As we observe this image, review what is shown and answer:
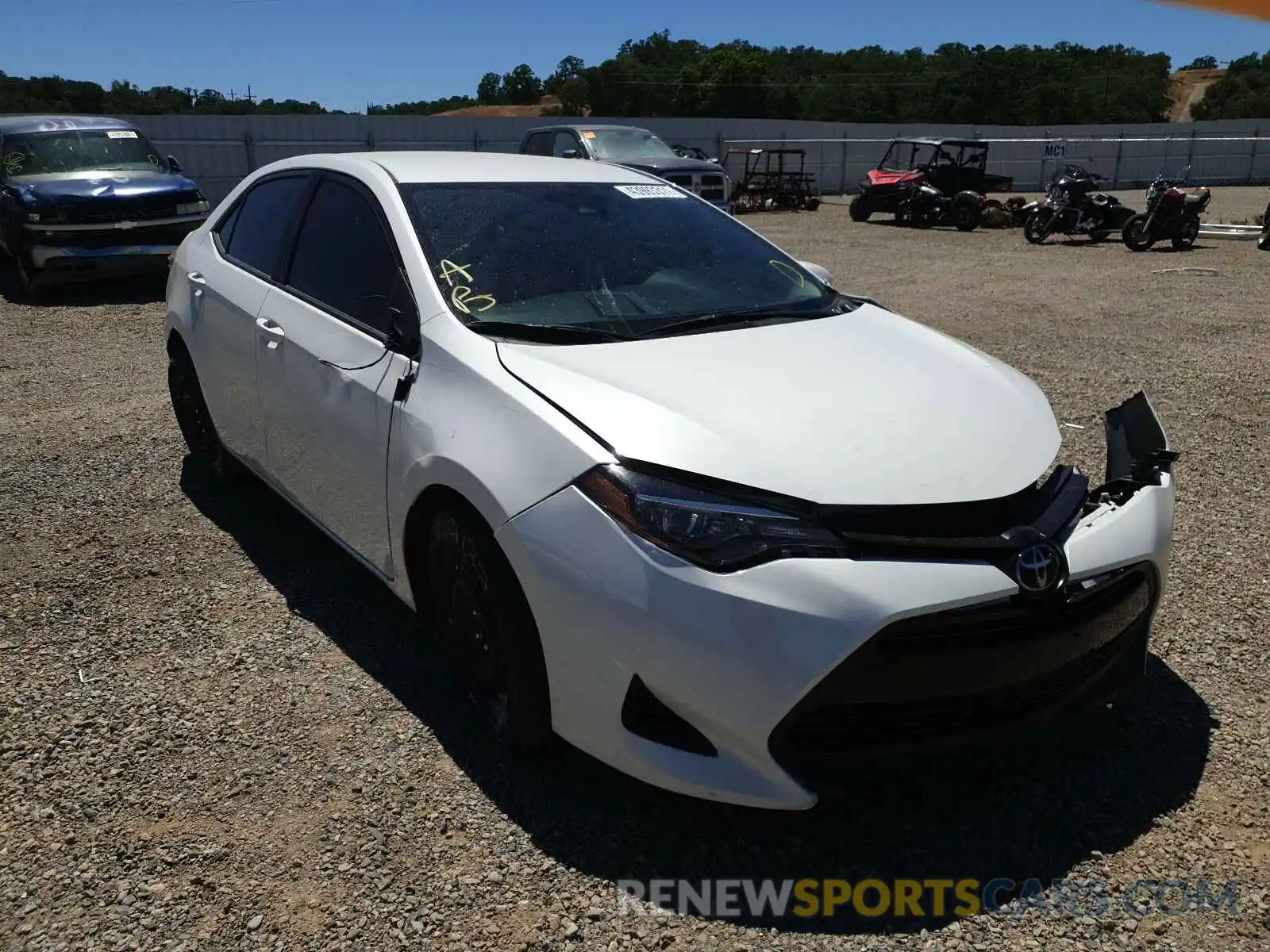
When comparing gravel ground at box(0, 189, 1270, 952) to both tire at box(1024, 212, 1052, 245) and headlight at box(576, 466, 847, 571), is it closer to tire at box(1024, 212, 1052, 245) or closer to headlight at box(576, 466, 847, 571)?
headlight at box(576, 466, 847, 571)

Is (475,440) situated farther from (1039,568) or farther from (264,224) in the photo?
(264,224)

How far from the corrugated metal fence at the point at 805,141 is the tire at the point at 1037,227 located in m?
10.2

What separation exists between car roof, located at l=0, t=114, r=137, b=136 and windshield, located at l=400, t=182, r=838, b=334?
32.9ft

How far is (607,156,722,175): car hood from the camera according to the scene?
622 inches

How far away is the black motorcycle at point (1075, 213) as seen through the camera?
16422mm

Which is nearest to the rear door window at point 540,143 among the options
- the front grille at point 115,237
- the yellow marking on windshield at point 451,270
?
the front grille at point 115,237

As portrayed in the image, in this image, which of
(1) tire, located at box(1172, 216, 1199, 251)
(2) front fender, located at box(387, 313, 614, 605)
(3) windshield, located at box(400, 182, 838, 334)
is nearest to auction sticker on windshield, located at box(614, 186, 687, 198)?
(3) windshield, located at box(400, 182, 838, 334)

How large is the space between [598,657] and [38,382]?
21.3 ft

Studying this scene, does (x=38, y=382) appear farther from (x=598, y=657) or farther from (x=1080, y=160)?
(x=1080, y=160)

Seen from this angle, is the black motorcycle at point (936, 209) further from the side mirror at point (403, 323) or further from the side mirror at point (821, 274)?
the side mirror at point (403, 323)

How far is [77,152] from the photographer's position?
36.3ft

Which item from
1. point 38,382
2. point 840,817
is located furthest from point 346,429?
point 38,382

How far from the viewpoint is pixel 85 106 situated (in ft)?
144

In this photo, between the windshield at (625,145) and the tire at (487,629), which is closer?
the tire at (487,629)
